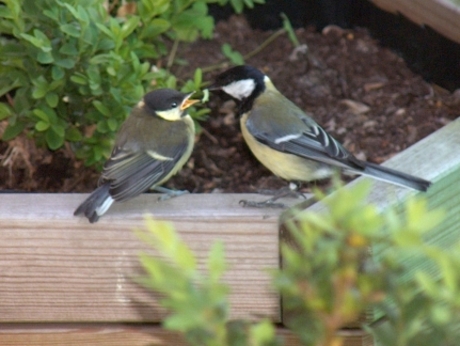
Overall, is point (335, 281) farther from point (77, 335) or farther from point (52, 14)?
point (52, 14)

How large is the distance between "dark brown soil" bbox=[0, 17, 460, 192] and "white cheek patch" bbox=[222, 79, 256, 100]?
28 centimetres

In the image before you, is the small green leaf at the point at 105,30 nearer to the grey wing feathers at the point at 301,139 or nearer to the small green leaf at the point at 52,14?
the small green leaf at the point at 52,14

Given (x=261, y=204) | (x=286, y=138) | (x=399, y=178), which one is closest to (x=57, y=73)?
(x=286, y=138)

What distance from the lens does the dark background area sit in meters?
2.88

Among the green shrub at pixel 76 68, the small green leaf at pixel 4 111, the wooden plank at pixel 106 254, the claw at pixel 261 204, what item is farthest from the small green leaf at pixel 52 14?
the claw at pixel 261 204

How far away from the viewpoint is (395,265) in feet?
2.20

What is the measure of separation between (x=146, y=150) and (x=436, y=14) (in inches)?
49.2

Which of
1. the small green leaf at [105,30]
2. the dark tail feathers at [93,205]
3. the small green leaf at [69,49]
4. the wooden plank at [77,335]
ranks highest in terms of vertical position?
the small green leaf at [105,30]

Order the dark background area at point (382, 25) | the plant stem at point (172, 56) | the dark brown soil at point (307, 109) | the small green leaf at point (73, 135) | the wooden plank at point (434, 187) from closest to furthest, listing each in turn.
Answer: the wooden plank at point (434, 187) < the small green leaf at point (73, 135) < the dark brown soil at point (307, 109) < the dark background area at point (382, 25) < the plant stem at point (172, 56)

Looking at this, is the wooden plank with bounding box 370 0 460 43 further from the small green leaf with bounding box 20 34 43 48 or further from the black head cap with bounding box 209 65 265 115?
the small green leaf with bounding box 20 34 43 48

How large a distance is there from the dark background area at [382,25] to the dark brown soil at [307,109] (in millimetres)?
38

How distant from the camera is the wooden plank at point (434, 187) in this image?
1.75 m

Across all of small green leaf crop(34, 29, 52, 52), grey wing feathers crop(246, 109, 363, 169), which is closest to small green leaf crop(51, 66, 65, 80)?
small green leaf crop(34, 29, 52, 52)

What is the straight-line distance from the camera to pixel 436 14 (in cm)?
278
